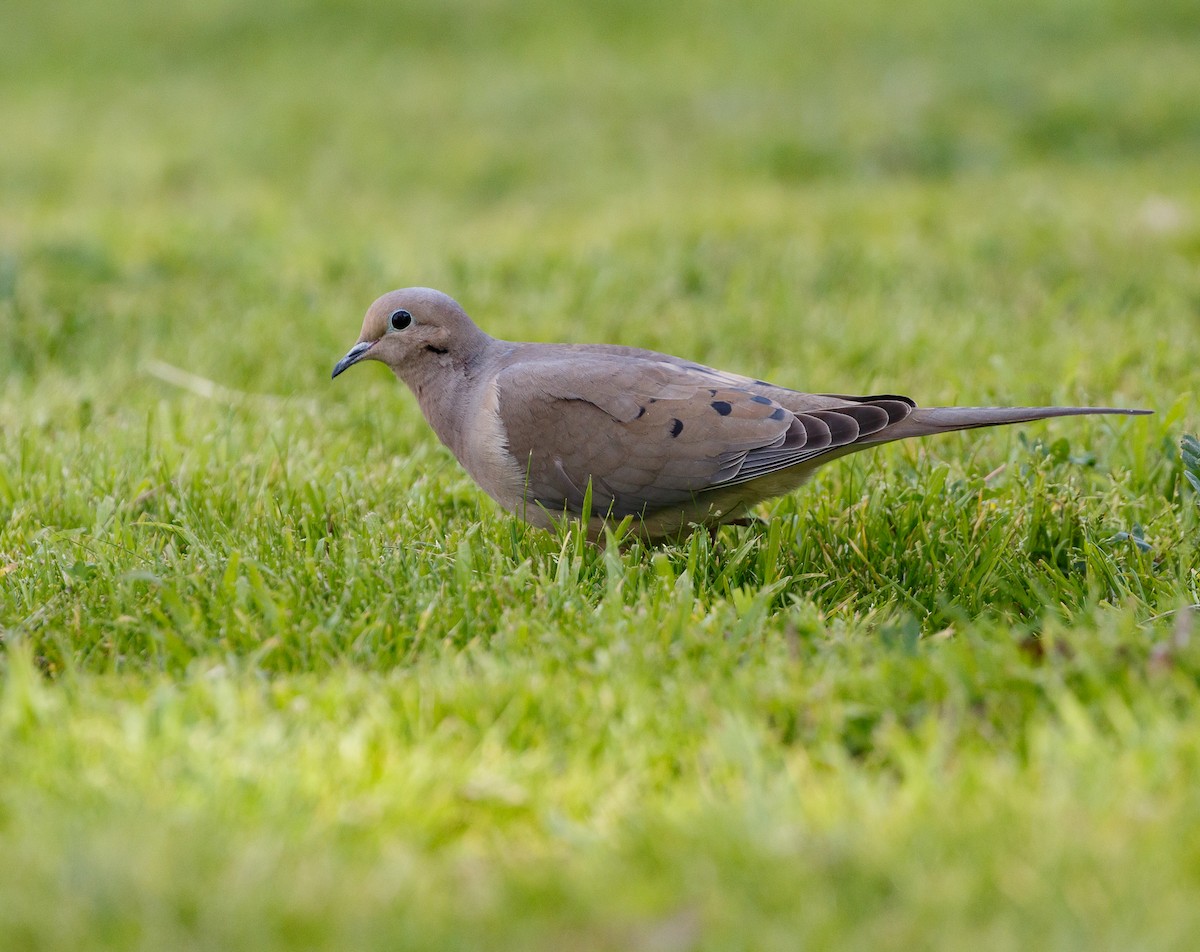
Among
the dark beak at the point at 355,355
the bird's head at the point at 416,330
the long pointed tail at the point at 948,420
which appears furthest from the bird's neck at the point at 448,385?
the long pointed tail at the point at 948,420

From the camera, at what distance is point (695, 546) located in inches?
142

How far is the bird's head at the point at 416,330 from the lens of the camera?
14.2 feet

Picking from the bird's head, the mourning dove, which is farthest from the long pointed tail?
the bird's head

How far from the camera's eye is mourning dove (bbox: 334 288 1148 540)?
12.1 ft

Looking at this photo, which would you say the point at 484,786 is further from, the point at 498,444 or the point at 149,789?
the point at 498,444

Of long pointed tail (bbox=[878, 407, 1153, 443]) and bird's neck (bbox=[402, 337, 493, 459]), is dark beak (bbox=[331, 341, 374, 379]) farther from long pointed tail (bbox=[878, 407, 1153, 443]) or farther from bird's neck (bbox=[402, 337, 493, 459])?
long pointed tail (bbox=[878, 407, 1153, 443])

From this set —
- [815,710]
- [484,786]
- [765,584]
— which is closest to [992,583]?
[765,584]

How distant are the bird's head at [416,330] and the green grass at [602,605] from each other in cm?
38

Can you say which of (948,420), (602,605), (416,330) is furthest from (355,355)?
(948,420)

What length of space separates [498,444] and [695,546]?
2.30 ft

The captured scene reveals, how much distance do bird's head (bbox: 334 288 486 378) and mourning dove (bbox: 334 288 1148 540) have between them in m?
0.26

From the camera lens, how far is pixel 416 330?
171 inches

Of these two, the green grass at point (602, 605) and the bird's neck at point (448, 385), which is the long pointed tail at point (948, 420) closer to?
the green grass at point (602, 605)

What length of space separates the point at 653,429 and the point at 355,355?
3.79 ft
